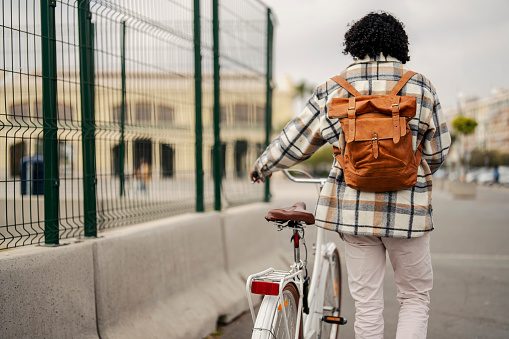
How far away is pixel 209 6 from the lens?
569cm

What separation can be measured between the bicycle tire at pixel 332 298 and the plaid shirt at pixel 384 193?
0.99 metres

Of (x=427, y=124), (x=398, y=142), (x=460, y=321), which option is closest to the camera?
(x=398, y=142)

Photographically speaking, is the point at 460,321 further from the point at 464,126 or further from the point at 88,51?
the point at 464,126

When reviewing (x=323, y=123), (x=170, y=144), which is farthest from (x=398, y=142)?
(x=170, y=144)

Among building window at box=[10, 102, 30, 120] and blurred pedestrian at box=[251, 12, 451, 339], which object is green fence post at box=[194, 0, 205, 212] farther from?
blurred pedestrian at box=[251, 12, 451, 339]

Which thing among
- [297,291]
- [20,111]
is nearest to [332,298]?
[297,291]

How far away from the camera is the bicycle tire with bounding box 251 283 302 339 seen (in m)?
2.54

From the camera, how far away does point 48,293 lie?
3.15m

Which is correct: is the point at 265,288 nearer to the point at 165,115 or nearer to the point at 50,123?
the point at 50,123

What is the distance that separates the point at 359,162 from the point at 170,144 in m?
2.71

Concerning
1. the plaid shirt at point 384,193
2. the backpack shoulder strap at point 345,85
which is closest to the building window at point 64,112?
the plaid shirt at point 384,193

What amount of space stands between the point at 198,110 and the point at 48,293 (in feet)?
8.77

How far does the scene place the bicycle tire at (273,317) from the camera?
2541mm

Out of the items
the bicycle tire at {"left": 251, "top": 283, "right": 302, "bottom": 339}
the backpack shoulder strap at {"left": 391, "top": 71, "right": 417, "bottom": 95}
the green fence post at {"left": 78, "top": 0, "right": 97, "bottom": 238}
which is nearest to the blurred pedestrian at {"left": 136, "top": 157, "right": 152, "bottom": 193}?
the green fence post at {"left": 78, "top": 0, "right": 97, "bottom": 238}
